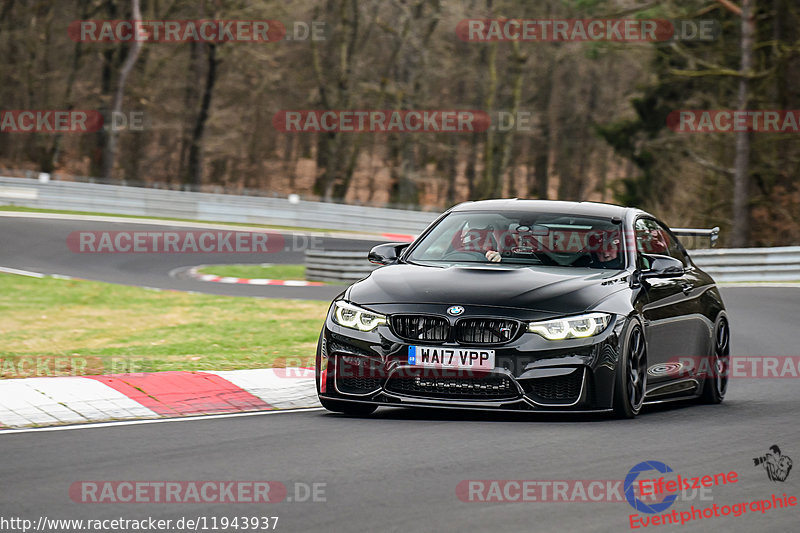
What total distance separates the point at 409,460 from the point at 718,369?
13.5ft

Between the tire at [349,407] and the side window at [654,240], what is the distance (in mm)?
2362

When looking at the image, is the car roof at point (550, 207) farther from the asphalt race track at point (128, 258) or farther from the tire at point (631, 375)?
the asphalt race track at point (128, 258)

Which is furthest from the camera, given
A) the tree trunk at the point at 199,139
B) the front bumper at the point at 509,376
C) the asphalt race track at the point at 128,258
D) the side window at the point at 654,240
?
the tree trunk at the point at 199,139

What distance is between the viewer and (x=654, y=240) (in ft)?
33.2

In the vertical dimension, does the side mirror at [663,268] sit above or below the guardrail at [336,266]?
above

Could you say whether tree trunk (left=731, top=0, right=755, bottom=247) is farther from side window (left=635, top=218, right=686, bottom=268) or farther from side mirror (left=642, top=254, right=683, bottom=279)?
side mirror (left=642, top=254, right=683, bottom=279)

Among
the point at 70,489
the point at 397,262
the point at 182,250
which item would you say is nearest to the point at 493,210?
the point at 397,262

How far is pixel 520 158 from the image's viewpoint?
75500mm

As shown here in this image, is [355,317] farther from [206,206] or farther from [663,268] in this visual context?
[206,206]

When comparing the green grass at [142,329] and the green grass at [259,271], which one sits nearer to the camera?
the green grass at [142,329]

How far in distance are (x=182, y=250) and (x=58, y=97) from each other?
3047 centimetres

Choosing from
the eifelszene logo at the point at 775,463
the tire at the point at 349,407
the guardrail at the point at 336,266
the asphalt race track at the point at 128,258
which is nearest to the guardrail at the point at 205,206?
the asphalt race track at the point at 128,258

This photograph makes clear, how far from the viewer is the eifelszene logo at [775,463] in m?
6.91

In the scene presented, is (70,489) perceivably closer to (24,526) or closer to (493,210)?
(24,526)
